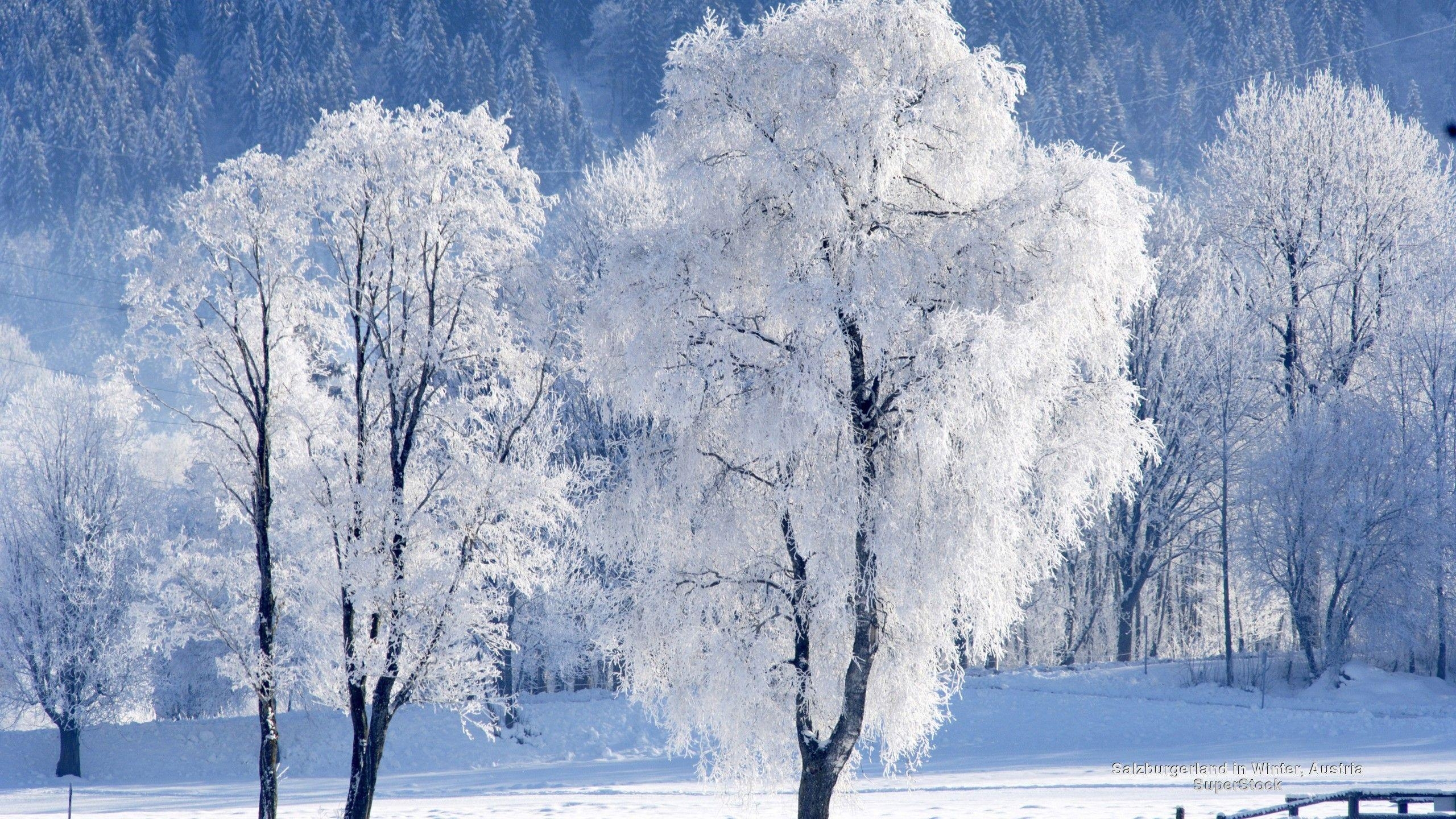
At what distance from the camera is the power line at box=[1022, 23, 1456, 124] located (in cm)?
11756

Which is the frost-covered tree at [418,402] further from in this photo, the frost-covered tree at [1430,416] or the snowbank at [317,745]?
the frost-covered tree at [1430,416]

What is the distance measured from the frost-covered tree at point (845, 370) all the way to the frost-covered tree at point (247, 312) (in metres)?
4.76

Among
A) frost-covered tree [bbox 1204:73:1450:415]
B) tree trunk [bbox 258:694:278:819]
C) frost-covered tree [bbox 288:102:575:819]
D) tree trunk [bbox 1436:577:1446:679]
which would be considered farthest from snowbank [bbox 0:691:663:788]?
frost-covered tree [bbox 1204:73:1450:415]

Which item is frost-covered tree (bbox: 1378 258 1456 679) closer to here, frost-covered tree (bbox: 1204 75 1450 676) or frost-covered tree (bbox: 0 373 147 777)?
frost-covered tree (bbox: 1204 75 1450 676)

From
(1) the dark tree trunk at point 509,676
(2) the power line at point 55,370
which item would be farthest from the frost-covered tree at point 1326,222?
(2) the power line at point 55,370

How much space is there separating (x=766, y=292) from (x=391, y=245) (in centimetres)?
490

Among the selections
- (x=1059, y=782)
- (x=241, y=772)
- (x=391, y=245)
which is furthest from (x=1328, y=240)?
(x=241, y=772)

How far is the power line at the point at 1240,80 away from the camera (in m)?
118

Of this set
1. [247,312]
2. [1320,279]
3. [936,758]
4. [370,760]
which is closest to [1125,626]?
[936,758]

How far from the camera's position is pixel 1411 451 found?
1167 inches

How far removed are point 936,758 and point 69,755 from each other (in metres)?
21.3

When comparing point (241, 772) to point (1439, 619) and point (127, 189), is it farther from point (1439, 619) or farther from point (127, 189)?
point (127, 189)

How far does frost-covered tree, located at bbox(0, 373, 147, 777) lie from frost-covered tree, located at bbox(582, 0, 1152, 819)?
21822 mm

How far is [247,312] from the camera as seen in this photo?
1439 centimetres
